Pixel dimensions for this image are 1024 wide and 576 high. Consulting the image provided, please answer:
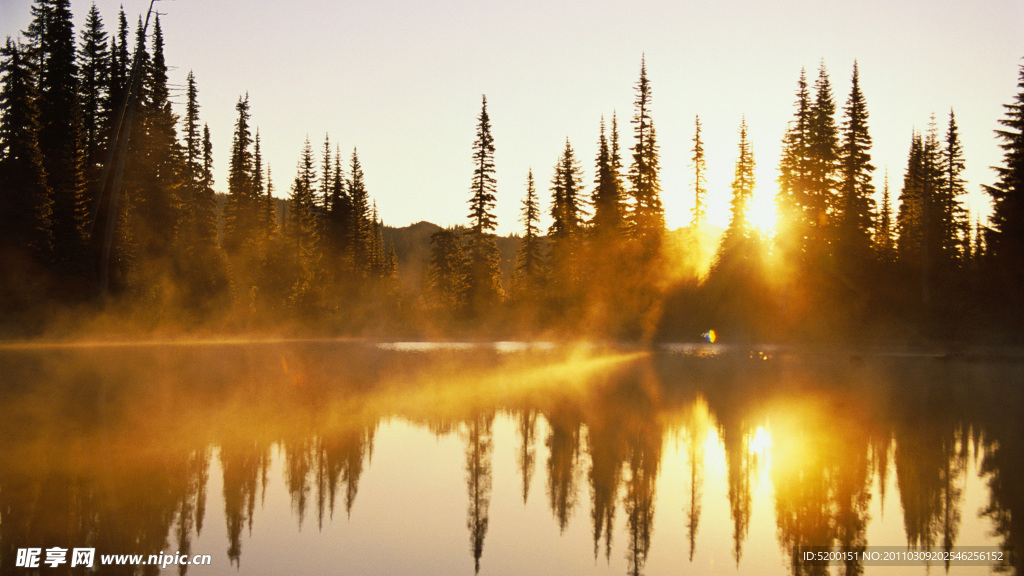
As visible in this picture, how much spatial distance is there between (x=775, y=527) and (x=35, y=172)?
41.3 meters

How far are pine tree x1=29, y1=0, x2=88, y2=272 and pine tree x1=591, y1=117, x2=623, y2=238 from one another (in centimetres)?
3848

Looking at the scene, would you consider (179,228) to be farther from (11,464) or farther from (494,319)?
(11,464)

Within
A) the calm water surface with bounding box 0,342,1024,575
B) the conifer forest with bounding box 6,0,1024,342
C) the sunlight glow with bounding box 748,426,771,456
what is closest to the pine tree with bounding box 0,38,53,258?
the conifer forest with bounding box 6,0,1024,342

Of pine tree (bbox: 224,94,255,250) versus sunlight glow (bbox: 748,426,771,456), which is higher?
pine tree (bbox: 224,94,255,250)

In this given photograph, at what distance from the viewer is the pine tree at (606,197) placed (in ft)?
209

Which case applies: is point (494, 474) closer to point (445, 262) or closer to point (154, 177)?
point (154, 177)

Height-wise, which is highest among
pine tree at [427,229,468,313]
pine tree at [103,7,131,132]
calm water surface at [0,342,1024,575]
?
pine tree at [103,7,131,132]

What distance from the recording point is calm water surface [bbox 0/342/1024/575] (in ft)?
23.8

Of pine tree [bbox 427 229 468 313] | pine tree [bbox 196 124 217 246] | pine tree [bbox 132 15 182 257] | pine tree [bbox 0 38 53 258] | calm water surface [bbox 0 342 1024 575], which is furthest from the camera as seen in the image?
pine tree [bbox 427 229 468 313]

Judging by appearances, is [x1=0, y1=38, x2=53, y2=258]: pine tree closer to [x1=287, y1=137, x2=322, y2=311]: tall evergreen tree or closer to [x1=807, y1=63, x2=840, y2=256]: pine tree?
[x1=287, y1=137, x2=322, y2=311]: tall evergreen tree

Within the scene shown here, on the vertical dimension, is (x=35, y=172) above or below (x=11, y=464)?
above

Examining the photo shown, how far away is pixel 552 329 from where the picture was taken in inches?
2115

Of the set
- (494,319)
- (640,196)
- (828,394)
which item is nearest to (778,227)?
(640,196)

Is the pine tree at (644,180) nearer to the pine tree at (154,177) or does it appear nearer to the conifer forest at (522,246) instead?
the conifer forest at (522,246)
